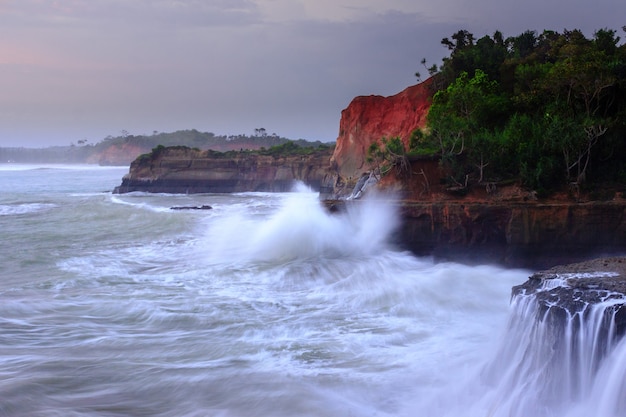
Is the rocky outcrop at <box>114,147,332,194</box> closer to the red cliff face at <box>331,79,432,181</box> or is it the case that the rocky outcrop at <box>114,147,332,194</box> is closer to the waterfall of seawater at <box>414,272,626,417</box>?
the red cliff face at <box>331,79,432,181</box>

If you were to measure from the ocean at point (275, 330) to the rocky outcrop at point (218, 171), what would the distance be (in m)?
32.9

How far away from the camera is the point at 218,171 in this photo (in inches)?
2207

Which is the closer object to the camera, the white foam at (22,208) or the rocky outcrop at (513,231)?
the rocky outcrop at (513,231)

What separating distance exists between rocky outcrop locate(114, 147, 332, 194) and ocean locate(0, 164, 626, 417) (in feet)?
108

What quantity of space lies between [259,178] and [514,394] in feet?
165

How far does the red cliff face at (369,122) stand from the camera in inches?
1520

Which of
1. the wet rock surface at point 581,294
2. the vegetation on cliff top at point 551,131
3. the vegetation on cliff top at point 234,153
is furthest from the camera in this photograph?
the vegetation on cliff top at point 234,153

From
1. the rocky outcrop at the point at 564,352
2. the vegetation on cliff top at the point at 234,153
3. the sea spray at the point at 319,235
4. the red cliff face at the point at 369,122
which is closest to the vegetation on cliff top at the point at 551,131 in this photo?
the sea spray at the point at 319,235

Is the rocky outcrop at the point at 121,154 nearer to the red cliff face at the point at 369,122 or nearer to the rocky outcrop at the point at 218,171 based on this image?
the rocky outcrop at the point at 218,171

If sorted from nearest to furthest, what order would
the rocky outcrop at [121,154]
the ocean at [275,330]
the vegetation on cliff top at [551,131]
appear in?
the ocean at [275,330] < the vegetation on cliff top at [551,131] < the rocky outcrop at [121,154]

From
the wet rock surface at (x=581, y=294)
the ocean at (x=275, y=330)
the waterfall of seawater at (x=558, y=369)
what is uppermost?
the wet rock surface at (x=581, y=294)

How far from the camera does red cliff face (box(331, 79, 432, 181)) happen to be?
38597 mm

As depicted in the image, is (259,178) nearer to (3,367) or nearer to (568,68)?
(568,68)

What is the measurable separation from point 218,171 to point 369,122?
774 inches
